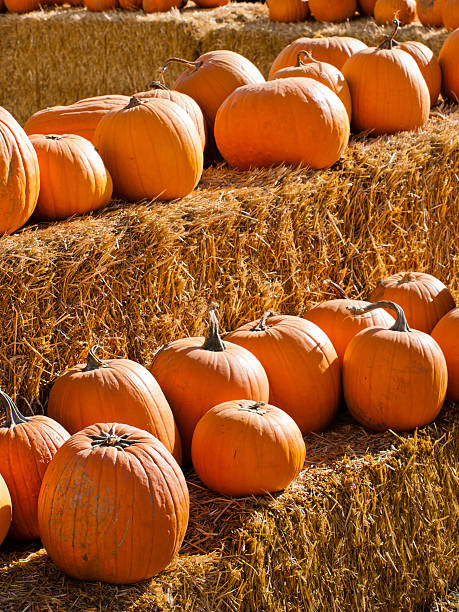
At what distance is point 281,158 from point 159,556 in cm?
182

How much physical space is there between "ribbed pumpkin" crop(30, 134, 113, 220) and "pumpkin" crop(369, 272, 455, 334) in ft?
3.79

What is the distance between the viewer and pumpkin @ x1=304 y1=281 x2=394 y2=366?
281cm

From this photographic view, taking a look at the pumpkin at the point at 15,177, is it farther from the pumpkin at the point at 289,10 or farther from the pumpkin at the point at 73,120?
the pumpkin at the point at 289,10

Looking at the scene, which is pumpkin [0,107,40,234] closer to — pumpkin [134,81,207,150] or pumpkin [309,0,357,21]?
pumpkin [134,81,207,150]

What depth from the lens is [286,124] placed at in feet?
10.2

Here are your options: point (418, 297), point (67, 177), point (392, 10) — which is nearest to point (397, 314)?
point (418, 297)

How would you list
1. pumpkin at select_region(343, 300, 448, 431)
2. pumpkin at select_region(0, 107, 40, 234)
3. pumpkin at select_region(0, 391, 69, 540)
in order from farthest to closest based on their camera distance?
pumpkin at select_region(343, 300, 448, 431) < pumpkin at select_region(0, 107, 40, 234) < pumpkin at select_region(0, 391, 69, 540)

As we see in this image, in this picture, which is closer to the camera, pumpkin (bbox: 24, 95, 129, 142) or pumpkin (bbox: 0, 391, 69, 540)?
pumpkin (bbox: 0, 391, 69, 540)

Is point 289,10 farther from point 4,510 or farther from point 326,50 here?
point 4,510

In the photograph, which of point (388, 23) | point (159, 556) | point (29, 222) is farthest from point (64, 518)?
point (388, 23)

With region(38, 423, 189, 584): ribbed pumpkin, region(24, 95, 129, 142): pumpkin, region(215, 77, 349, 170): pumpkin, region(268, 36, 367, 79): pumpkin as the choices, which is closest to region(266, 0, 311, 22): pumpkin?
region(268, 36, 367, 79): pumpkin

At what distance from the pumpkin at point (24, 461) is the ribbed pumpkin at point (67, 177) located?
2.54ft

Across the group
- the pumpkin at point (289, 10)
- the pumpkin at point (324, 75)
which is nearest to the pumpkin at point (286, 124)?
the pumpkin at point (324, 75)

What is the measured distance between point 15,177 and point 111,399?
2.34 feet
